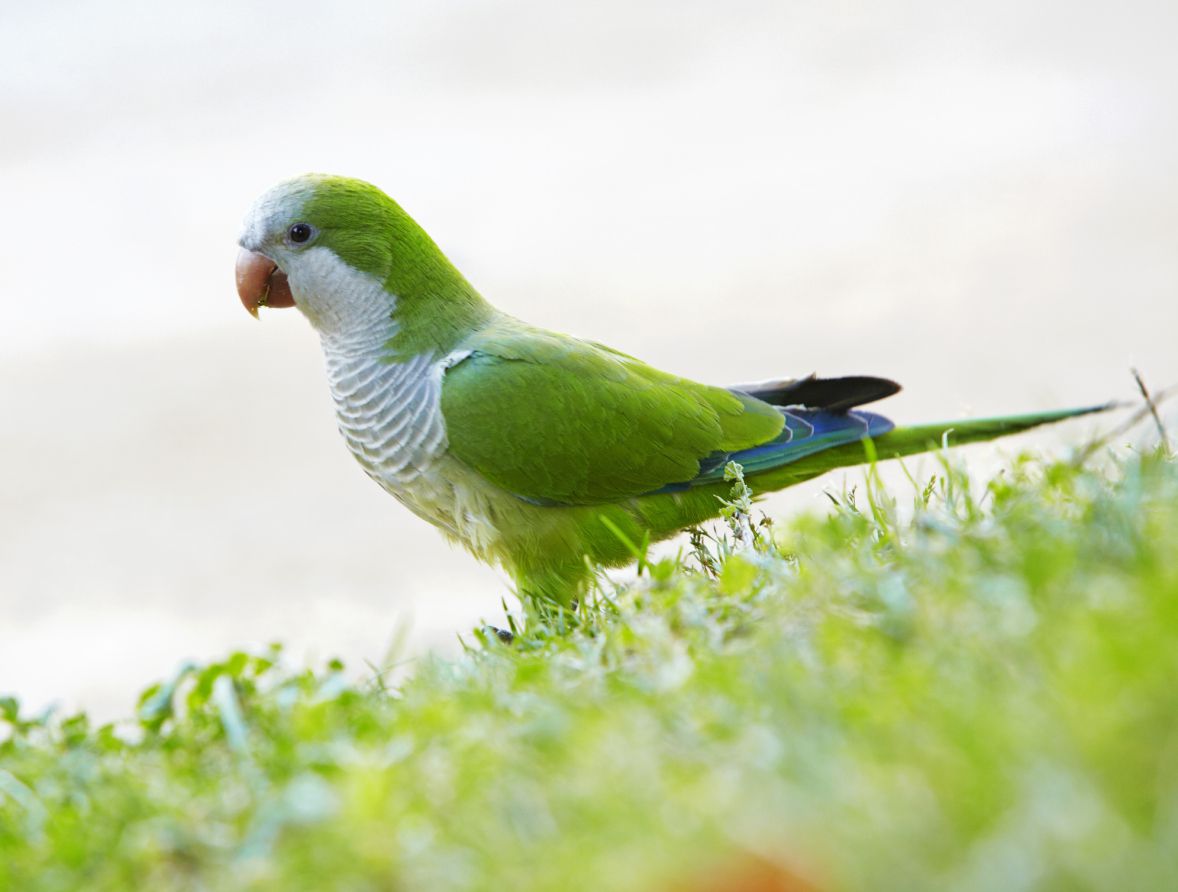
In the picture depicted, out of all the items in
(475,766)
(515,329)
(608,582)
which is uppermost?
(515,329)

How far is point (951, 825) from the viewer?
109 centimetres

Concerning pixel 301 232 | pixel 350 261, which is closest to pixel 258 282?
pixel 301 232

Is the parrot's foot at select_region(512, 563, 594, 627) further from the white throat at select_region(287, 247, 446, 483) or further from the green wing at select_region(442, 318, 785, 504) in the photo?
the white throat at select_region(287, 247, 446, 483)

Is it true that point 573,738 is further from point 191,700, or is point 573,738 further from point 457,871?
point 191,700

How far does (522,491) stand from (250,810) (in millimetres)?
2294

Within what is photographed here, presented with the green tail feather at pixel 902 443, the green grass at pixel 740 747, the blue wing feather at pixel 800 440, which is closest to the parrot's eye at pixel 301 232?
the blue wing feather at pixel 800 440

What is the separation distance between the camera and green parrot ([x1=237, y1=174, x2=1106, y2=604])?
3.86 metres

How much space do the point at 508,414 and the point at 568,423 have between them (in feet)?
0.71

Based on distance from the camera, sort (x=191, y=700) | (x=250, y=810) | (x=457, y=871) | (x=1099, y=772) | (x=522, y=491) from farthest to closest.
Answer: (x=522, y=491) < (x=191, y=700) < (x=250, y=810) < (x=457, y=871) < (x=1099, y=772)

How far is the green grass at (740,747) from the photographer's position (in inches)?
42.1

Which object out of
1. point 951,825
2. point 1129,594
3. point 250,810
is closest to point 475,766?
point 250,810

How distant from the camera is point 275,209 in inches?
162

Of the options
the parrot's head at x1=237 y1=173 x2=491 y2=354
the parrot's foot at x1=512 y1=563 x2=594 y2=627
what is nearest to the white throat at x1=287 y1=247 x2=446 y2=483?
the parrot's head at x1=237 y1=173 x2=491 y2=354

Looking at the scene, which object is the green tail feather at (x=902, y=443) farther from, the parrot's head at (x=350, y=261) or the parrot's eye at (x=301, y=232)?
the parrot's eye at (x=301, y=232)
